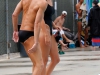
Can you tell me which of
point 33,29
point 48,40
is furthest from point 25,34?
point 48,40

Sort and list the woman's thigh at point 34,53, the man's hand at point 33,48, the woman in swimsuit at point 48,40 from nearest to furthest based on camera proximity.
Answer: the man's hand at point 33,48, the woman's thigh at point 34,53, the woman in swimsuit at point 48,40

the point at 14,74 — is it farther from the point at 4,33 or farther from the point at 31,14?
the point at 4,33

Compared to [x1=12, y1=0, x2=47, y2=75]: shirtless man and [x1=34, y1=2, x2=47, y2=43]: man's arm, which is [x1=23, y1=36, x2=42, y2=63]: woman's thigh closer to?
[x1=12, y1=0, x2=47, y2=75]: shirtless man

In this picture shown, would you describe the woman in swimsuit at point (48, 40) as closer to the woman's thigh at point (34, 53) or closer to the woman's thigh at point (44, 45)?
the woman's thigh at point (44, 45)

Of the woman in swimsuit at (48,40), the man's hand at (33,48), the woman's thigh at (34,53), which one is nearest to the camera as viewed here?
the man's hand at (33,48)

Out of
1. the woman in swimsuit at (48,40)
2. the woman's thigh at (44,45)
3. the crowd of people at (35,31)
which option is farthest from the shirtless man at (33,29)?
the woman's thigh at (44,45)

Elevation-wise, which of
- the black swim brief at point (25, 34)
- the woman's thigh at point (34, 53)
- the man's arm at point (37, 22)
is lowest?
the woman's thigh at point (34, 53)

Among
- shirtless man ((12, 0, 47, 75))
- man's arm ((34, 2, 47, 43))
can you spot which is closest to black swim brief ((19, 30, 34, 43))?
shirtless man ((12, 0, 47, 75))

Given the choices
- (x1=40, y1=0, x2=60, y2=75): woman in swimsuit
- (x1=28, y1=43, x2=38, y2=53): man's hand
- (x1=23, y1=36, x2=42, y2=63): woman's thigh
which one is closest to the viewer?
(x1=28, y1=43, x2=38, y2=53): man's hand

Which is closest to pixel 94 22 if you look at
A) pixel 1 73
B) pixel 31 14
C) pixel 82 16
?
pixel 82 16

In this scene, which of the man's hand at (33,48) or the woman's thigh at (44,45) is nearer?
the man's hand at (33,48)

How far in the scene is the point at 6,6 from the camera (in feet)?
48.2

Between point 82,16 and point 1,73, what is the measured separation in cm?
1051

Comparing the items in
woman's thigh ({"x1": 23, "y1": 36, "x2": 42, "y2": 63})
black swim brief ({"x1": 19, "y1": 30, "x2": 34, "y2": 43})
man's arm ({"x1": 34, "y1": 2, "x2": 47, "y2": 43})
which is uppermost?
man's arm ({"x1": 34, "y1": 2, "x2": 47, "y2": 43})
